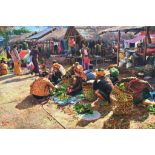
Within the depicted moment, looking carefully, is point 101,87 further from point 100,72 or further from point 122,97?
point 122,97

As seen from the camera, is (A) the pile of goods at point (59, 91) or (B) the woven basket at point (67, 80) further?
(B) the woven basket at point (67, 80)

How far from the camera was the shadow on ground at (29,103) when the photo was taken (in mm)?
7512

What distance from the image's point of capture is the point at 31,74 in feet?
25.9

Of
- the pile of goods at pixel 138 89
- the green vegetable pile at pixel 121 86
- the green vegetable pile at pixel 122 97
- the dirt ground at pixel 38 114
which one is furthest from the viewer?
the green vegetable pile at pixel 121 86

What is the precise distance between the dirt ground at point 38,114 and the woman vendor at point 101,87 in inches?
9.3

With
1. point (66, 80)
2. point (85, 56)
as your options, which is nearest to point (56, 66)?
point (66, 80)

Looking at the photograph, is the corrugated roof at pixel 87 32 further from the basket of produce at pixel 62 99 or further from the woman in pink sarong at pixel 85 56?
the basket of produce at pixel 62 99

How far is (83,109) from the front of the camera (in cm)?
716

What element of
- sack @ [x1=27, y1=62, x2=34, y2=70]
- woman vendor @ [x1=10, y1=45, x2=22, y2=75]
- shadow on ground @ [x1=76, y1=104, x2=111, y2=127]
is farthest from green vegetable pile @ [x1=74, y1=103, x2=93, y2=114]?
woman vendor @ [x1=10, y1=45, x2=22, y2=75]

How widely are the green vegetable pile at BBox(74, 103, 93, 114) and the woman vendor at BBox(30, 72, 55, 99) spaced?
884mm

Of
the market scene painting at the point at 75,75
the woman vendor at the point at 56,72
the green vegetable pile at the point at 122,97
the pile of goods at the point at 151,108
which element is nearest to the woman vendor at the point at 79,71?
the market scene painting at the point at 75,75

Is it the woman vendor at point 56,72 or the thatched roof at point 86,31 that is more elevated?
the thatched roof at point 86,31

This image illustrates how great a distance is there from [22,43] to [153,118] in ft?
12.2
